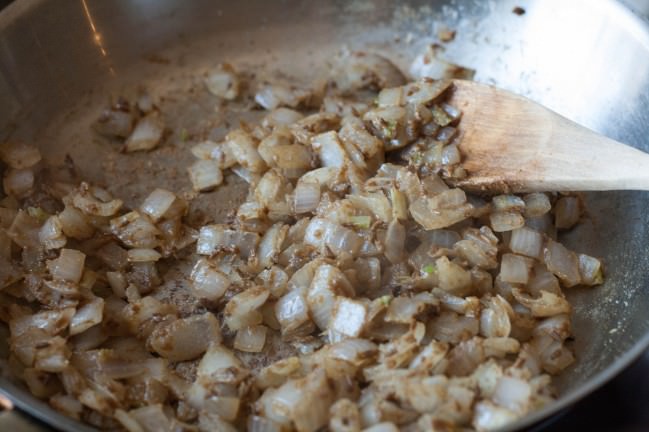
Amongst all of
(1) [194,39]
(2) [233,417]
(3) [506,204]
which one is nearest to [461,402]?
(2) [233,417]

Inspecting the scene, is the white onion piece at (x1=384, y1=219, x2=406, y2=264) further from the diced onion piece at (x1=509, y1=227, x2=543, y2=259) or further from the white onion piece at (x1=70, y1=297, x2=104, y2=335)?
the white onion piece at (x1=70, y1=297, x2=104, y2=335)

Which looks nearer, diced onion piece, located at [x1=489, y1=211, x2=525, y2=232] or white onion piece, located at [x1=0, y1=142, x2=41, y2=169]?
diced onion piece, located at [x1=489, y1=211, x2=525, y2=232]

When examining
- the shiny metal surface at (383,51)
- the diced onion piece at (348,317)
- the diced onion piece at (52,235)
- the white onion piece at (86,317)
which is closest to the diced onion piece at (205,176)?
the shiny metal surface at (383,51)

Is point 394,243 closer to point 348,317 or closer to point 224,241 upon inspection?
point 348,317

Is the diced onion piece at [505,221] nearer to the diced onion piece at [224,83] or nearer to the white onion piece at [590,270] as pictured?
the white onion piece at [590,270]

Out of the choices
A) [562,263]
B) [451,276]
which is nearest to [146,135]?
[451,276]

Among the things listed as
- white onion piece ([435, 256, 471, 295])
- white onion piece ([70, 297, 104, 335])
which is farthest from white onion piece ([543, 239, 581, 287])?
white onion piece ([70, 297, 104, 335])

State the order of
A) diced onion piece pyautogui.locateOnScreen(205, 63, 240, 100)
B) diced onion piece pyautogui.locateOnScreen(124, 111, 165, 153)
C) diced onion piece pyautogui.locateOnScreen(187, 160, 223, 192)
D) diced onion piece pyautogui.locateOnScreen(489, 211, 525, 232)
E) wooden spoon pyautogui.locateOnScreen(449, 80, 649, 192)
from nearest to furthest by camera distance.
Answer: wooden spoon pyautogui.locateOnScreen(449, 80, 649, 192) → diced onion piece pyautogui.locateOnScreen(489, 211, 525, 232) → diced onion piece pyautogui.locateOnScreen(187, 160, 223, 192) → diced onion piece pyautogui.locateOnScreen(124, 111, 165, 153) → diced onion piece pyautogui.locateOnScreen(205, 63, 240, 100)
